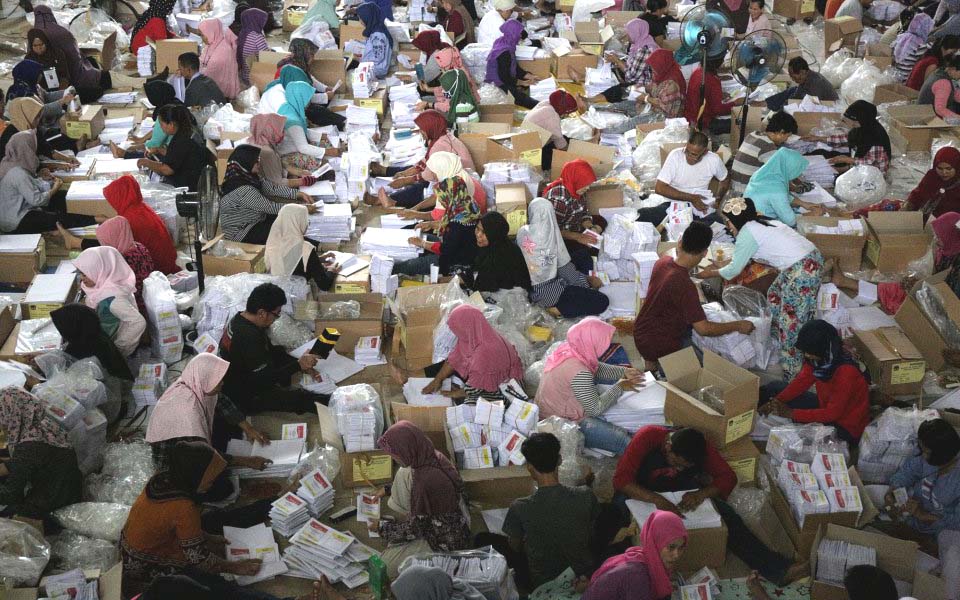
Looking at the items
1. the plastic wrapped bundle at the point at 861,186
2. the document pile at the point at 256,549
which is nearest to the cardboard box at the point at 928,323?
the plastic wrapped bundle at the point at 861,186

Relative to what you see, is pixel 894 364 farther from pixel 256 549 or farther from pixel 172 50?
pixel 172 50

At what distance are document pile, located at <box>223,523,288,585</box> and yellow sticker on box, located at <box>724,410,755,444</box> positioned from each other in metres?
2.40

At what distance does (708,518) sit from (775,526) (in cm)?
45

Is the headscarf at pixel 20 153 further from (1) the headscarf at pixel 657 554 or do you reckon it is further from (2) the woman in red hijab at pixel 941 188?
(2) the woman in red hijab at pixel 941 188

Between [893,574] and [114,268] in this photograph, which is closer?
[893,574]

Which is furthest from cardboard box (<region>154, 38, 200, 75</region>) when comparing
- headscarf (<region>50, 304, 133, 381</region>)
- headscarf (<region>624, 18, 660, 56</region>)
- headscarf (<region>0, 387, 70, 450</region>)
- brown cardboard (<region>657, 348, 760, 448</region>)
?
brown cardboard (<region>657, 348, 760, 448</region>)

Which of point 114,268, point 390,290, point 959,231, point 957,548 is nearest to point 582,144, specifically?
point 390,290

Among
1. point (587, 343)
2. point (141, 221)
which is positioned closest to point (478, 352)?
point (587, 343)

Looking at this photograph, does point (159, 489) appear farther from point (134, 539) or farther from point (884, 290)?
point (884, 290)

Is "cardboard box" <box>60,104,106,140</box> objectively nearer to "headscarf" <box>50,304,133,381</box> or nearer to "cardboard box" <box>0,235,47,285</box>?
"cardboard box" <box>0,235,47,285</box>

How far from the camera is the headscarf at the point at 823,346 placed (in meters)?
5.65

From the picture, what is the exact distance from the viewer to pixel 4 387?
5.44 meters

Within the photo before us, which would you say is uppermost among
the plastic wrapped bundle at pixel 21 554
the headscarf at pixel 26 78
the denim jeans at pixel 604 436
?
the headscarf at pixel 26 78

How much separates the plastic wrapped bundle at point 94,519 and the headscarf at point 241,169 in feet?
10.4
